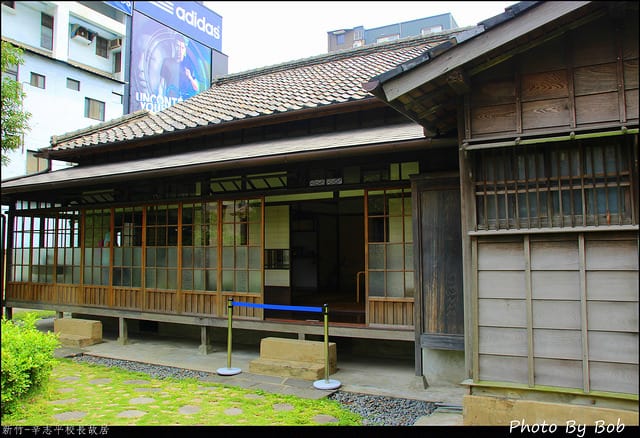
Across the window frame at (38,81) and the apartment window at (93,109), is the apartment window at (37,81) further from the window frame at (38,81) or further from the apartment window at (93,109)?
the apartment window at (93,109)

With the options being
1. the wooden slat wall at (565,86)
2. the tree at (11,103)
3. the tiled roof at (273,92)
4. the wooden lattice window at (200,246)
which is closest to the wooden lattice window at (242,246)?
the wooden lattice window at (200,246)

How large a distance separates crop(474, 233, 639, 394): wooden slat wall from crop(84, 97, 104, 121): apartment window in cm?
1625

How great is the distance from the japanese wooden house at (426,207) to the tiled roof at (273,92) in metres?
0.08

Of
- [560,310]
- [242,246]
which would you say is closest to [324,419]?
[560,310]

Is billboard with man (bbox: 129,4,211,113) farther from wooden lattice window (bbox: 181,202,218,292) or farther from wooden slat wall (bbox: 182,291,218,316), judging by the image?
wooden slat wall (bbox: 182,291,218,316)

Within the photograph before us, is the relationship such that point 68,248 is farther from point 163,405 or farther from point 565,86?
point 565,86

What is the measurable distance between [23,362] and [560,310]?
5.44 metres

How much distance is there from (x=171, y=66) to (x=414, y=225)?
1550 cm

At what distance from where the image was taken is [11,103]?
25.2 ft

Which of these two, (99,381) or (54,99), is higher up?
(54,99)

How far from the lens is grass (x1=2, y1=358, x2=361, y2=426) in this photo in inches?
191

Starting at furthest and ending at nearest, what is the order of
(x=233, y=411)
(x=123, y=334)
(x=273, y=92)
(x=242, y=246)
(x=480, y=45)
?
(x=273, y=92) → (x=123, y=334) → (x=242, y=246) → (x=233, y=411) → (x=480, y=45)

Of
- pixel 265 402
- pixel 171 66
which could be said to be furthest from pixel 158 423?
pixel 171 66

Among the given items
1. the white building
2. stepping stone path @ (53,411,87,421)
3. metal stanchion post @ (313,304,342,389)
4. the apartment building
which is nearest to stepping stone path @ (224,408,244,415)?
metal stanchion post @ (313,304,342,389)
